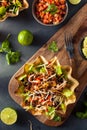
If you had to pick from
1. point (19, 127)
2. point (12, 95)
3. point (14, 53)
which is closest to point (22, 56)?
point (14, 53)

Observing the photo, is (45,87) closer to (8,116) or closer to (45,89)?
(45,89)

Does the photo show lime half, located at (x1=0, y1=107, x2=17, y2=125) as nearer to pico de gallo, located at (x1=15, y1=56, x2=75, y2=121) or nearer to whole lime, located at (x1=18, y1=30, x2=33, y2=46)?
pico de gallo, located at (x1=15, y1=56, x2=75, y2=121)

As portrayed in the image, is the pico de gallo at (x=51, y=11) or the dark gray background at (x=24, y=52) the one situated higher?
the pico de gallo at (x=51, y=11)

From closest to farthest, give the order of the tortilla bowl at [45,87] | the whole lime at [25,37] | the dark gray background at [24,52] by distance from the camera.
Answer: the tortilla bowl at [45,87] < the whole lime at [25,37] < the dark gray background at [24,52]

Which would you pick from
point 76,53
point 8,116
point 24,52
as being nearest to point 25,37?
point 24,52

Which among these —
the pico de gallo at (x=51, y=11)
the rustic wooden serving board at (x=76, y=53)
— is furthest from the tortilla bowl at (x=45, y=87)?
the pico de gallo at (x=51, y=11)

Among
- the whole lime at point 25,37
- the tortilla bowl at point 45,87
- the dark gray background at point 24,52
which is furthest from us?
the dark gray background at point 24,52

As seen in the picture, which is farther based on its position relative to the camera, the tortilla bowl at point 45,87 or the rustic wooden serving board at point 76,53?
the rustic wooden serving board at point 76,53

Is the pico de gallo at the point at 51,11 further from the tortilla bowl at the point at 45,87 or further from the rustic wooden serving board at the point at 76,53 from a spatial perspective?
the tortilla bowl at the point at 45,87
